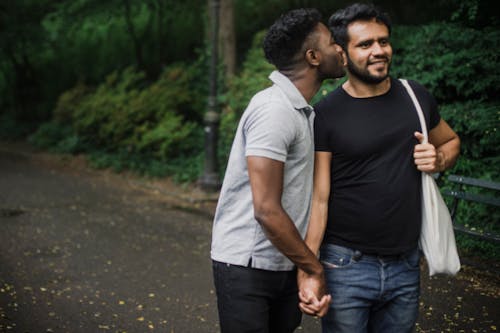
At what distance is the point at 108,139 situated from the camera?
1480cm

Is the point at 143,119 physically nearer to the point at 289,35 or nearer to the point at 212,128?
the point at 212,128

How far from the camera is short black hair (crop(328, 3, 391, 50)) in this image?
2764 millimetres

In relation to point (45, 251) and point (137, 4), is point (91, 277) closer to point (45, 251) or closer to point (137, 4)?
point (45, 251)

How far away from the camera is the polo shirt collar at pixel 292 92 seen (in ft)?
8.68

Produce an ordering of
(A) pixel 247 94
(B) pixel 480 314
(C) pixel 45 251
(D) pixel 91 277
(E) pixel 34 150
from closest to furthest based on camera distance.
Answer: (B) pixel 480 314 → (D) pixel 91 277 → (C) pixel 45 251 → (A) pixel 247 94 → (E) pixel 34 150

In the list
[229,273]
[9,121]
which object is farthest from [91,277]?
[9,121]

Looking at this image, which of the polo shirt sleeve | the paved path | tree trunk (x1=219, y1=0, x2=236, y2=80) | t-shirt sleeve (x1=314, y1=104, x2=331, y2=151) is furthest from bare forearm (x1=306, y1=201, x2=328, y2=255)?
tree trunk (x1=219, y1=0, x2=236, y2=80)

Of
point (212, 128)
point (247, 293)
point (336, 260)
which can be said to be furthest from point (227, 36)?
point (247, 293)

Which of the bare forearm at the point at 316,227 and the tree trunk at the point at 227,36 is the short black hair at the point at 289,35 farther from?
the tree trunk at the point at 227,36

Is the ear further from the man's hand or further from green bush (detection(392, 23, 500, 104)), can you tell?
green bush (detection(392, 23, 500, 104))

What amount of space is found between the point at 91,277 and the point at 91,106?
9577 millimetres

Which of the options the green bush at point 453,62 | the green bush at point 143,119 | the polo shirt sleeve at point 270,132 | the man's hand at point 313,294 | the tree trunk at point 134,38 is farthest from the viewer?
the tree trunk at point 134,38

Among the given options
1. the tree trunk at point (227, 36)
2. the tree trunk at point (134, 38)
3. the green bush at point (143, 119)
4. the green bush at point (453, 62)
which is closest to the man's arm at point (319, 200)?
the green bush at point (453, 62)

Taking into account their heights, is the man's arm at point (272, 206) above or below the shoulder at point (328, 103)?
below
